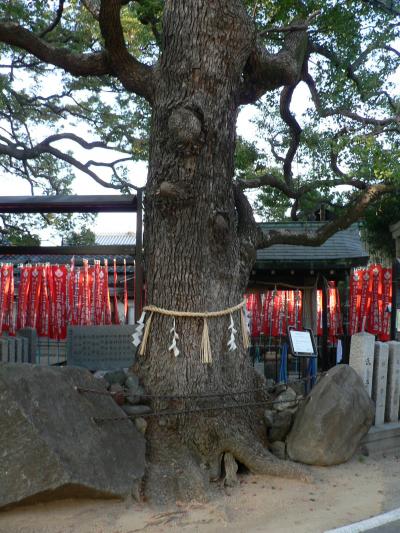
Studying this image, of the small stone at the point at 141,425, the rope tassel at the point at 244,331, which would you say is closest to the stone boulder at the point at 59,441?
the small stone at the point at 141,425

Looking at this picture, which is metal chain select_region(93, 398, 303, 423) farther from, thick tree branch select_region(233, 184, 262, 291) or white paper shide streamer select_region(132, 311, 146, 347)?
thick tree branch select_region(233, 184, 262, 291)

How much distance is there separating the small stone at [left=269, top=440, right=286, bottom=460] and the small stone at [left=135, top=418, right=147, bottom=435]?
145 centimetres

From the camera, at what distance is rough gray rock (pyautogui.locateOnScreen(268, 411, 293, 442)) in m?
6.18

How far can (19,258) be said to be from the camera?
15.7 meters

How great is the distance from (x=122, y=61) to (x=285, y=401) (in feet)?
14.2

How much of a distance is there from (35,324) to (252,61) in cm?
722

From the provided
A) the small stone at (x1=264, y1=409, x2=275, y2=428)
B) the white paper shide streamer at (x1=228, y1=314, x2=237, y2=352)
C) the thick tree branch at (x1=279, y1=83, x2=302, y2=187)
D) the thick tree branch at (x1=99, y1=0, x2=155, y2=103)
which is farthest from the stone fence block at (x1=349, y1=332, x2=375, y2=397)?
the thick tree branch at (x1=279, y1=83, x2=302, y2=187)

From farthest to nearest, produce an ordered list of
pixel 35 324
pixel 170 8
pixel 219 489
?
1. pixel 35 324
2. pixel 170 8
3. pixel 219 489

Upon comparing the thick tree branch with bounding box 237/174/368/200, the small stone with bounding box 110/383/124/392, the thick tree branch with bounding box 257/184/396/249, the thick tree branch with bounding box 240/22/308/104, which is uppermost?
the thick tree branch with bounding box 240/22/308/104

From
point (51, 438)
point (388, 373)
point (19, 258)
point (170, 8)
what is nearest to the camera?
point (51, 438)

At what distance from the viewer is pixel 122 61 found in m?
6.61

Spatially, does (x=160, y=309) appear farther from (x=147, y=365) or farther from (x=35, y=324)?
(x=35, y=324)

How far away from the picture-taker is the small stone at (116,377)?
6.03m

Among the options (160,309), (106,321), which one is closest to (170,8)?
(160,309)
